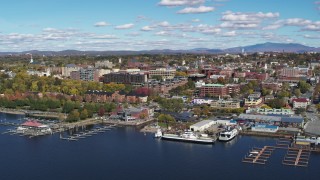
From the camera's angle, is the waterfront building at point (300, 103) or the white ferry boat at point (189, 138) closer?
the white ferry boat at point (189, 138)

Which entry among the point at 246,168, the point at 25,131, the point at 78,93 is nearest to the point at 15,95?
the point at 78,93

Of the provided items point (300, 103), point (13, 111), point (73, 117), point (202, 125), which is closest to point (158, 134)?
point (202, 125)

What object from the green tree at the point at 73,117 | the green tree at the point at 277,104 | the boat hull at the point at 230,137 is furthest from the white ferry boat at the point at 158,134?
the green tree at the point at 277,104

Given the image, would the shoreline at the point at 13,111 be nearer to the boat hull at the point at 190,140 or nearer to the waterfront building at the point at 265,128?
the boat hull at the point at 190,140

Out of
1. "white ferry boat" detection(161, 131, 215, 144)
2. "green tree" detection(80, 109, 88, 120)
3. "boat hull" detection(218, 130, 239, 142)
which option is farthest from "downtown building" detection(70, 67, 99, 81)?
"boat hull" detection(218, 130, 239, 142)

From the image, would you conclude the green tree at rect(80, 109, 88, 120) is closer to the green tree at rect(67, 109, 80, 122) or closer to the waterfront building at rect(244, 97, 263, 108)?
the green tree at rect(67, 109, 80, 122)

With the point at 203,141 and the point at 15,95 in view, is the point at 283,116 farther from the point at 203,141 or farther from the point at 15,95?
the point at 15,95
